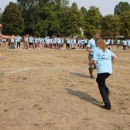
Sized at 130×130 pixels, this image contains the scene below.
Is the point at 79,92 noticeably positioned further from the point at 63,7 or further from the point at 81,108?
the point at 63,7

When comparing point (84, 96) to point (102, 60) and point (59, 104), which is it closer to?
point (59, 104)

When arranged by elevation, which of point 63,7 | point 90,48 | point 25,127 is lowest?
point 25,127

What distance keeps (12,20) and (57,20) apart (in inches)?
589

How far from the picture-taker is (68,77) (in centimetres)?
1094

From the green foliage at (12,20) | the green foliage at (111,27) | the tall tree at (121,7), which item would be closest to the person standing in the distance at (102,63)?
the green foliage at (111,27)

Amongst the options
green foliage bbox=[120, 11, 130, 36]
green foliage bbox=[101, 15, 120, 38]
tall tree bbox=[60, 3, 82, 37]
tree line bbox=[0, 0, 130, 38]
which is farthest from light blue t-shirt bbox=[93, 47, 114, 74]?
green foliage bbox=[120, 11, 130, 36]

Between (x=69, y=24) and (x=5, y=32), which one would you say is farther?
(x=5, y=32)

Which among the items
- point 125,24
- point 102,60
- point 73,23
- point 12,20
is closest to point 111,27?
point 125,24

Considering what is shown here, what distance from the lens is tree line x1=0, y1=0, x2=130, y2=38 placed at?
226 feet

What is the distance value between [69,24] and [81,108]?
6327 cm

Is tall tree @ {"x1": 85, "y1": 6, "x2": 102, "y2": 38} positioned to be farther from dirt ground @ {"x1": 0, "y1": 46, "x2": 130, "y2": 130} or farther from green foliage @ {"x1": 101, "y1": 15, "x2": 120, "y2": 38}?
dirt ground @ {"x1": 0, "y1": 46, "x2": 130, "y2": 130}

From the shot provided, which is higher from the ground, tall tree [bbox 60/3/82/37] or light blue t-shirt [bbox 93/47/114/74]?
tall tree [bbox 60/3/82/37]

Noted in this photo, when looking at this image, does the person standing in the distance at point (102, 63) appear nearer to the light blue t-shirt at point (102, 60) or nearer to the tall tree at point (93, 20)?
the light blue t-shirt at point (102, 60)

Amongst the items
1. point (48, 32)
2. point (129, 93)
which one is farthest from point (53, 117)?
point (48, 32)
